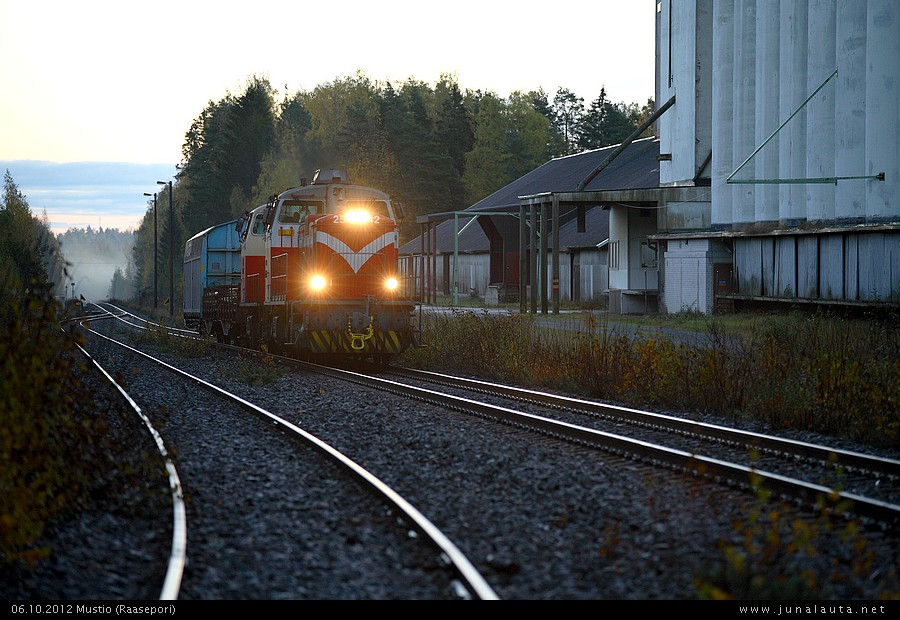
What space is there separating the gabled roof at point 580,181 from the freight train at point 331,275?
23.8 m

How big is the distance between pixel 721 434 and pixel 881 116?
50.9ft

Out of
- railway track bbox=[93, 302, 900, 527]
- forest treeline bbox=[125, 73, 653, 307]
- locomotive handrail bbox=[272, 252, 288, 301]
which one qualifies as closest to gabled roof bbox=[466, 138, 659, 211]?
forest treeline bbox=[125, 73, 653, 307]

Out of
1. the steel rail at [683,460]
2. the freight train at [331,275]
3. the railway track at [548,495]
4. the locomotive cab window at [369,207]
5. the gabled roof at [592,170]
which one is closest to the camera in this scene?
the railway track at [548,495]

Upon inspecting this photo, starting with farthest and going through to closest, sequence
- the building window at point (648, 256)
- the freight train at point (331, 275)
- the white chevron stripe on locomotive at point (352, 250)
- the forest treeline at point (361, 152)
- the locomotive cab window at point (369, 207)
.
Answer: the forest treeline at point (361, 152)
the building window at point (648, 256)
the locomotive cab window at point (369, 207)
the white chevron stripe on locomotive at point (352, 250)
the freight train at point (331, 275)

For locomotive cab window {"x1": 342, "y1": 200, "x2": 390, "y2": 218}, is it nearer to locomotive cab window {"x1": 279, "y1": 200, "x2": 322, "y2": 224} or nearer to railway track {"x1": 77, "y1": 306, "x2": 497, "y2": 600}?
locomotive cab window {"x1": 279, "y1": 200, "x2": 322, "y2": 224}

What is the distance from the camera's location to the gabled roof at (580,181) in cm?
4350

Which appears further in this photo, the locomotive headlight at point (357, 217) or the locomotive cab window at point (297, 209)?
the locomotive cab window at point (297, 209)

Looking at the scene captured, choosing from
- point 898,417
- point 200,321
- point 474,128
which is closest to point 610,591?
point 898,417

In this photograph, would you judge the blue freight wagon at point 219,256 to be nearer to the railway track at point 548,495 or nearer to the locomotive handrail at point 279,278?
the locomotive handrail at point 279,278

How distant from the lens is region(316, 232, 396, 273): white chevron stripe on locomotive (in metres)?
17.7

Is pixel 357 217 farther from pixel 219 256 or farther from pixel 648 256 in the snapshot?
pixel 648 256

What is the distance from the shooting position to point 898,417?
9945mm

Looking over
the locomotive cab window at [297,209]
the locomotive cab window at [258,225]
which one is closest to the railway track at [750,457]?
the locomotive cab window at [297,209]

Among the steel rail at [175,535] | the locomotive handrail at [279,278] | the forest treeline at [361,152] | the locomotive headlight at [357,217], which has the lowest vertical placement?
the steel rail at [175,535]
